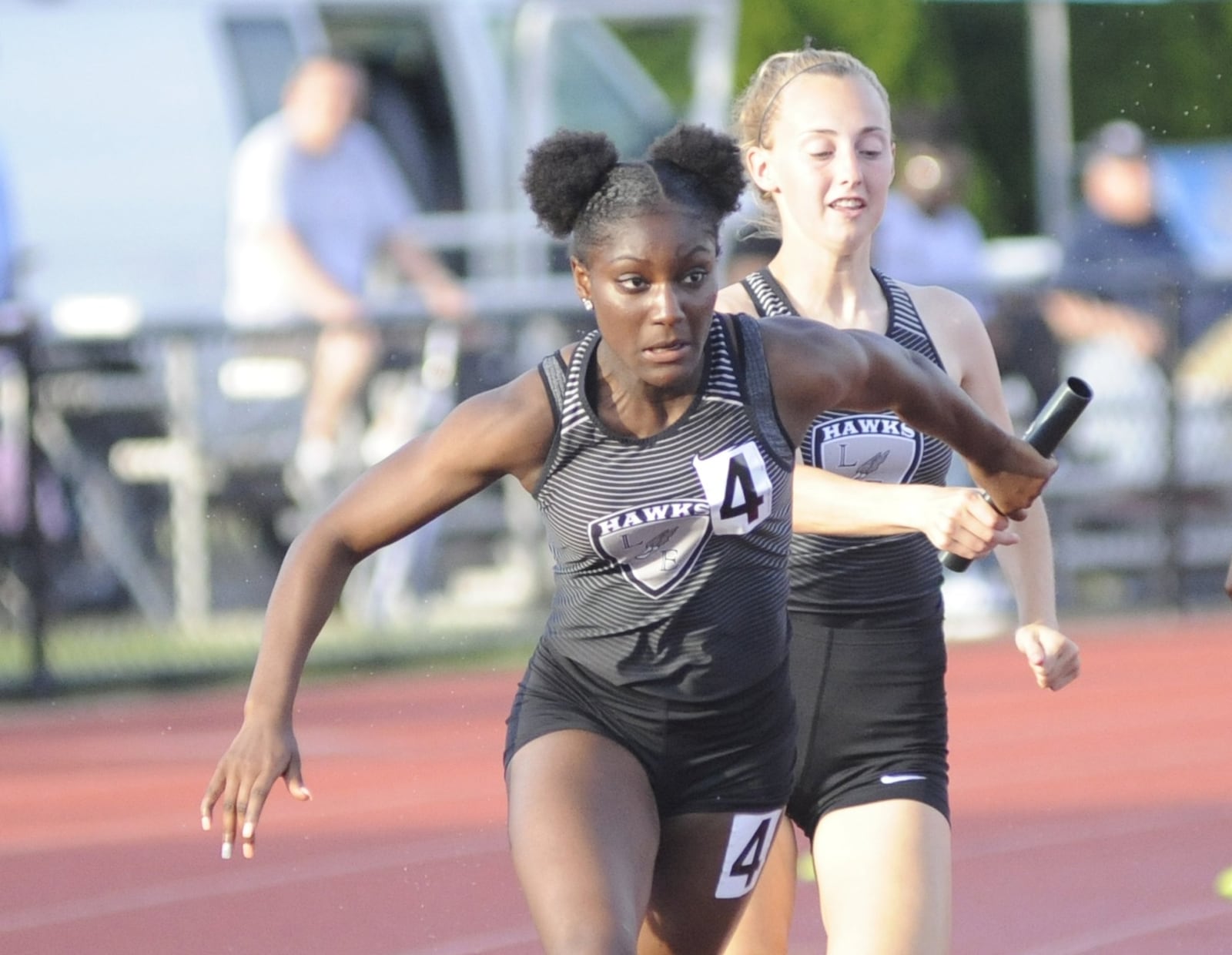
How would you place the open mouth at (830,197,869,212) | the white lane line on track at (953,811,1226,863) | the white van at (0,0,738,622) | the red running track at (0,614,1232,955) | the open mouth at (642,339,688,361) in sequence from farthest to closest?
the white van at (0,0,738,622)
the white lane line on track at (953,811,1226,863)
the red running track at (0,614,1232,955)
the open mouth at (830,197,869,212)
the open mouth at (642,339,688,361)

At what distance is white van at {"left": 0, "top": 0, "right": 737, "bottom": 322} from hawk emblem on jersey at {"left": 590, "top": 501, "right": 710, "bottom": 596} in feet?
26.9

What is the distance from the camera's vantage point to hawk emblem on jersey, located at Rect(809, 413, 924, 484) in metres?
4.74

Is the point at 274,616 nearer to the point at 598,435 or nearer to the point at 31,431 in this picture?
the point at 598,435

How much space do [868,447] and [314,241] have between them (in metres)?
7.69

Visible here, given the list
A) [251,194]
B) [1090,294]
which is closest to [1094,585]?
[1090,294]

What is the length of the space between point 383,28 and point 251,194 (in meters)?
3.12

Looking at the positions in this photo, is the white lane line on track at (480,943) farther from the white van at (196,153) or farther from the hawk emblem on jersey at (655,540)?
the white van at (196,153)

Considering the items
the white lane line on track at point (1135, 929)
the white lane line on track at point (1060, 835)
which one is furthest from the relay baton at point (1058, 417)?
the white lane line on track at point (1060, 835)

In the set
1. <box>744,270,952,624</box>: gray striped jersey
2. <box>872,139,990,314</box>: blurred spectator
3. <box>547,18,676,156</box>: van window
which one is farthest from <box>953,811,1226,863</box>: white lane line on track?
<box>547,18,676,156</box>: van window

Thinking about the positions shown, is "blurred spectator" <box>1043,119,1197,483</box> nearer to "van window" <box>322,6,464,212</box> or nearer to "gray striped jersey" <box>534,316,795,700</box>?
"van window" <box>322,6,464,212</box>

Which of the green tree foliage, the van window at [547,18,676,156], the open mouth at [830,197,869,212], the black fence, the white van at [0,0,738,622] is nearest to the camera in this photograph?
the open mouth at [830,197,869,212]

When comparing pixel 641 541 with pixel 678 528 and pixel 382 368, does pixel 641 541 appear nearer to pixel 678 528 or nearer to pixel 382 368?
pixel 678 528

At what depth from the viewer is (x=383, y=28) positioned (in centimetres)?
1470

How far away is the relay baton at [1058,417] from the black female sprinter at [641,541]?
0.29 m
